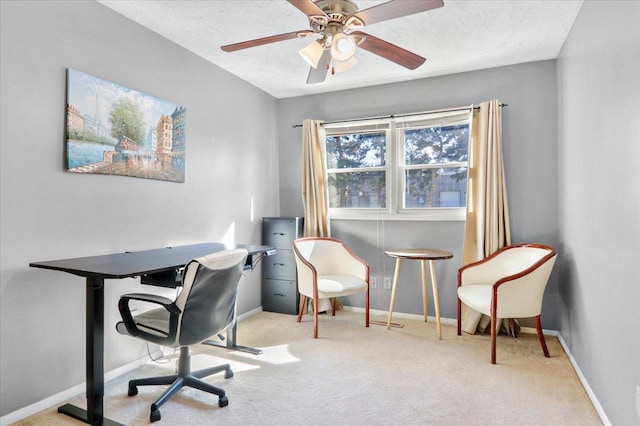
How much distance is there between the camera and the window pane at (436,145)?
150 inches

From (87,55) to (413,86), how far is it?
3.00m

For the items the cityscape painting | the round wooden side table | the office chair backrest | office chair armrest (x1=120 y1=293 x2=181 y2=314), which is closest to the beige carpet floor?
the round wooden side table

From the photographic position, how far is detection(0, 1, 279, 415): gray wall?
79.7 inches

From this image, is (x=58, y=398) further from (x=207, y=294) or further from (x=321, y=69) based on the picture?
(x=321, y=69)

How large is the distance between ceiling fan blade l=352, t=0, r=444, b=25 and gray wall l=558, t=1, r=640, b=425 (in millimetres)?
873

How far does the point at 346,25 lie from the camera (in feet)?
6.58

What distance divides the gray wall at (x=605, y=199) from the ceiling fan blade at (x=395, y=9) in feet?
2.86

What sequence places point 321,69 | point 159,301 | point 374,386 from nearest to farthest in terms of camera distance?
1. point 159,301
2. point 374,386
3. point 321,69

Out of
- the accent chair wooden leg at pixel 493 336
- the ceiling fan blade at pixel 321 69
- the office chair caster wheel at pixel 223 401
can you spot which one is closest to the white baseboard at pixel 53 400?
the office chair caster wheel at pixel 223 401

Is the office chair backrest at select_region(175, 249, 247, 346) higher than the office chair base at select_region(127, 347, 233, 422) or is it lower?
higher

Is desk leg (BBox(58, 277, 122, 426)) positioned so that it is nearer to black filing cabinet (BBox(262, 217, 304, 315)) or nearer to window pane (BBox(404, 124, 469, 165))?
black filing cabinet (BBox(262, 217, 304, 315))

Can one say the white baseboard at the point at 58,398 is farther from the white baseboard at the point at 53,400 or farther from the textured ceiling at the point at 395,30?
the textured ceiling at the point at 395,30

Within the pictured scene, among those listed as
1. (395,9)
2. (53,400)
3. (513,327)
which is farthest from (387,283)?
(53,400)

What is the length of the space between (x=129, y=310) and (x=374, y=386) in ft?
5.23
